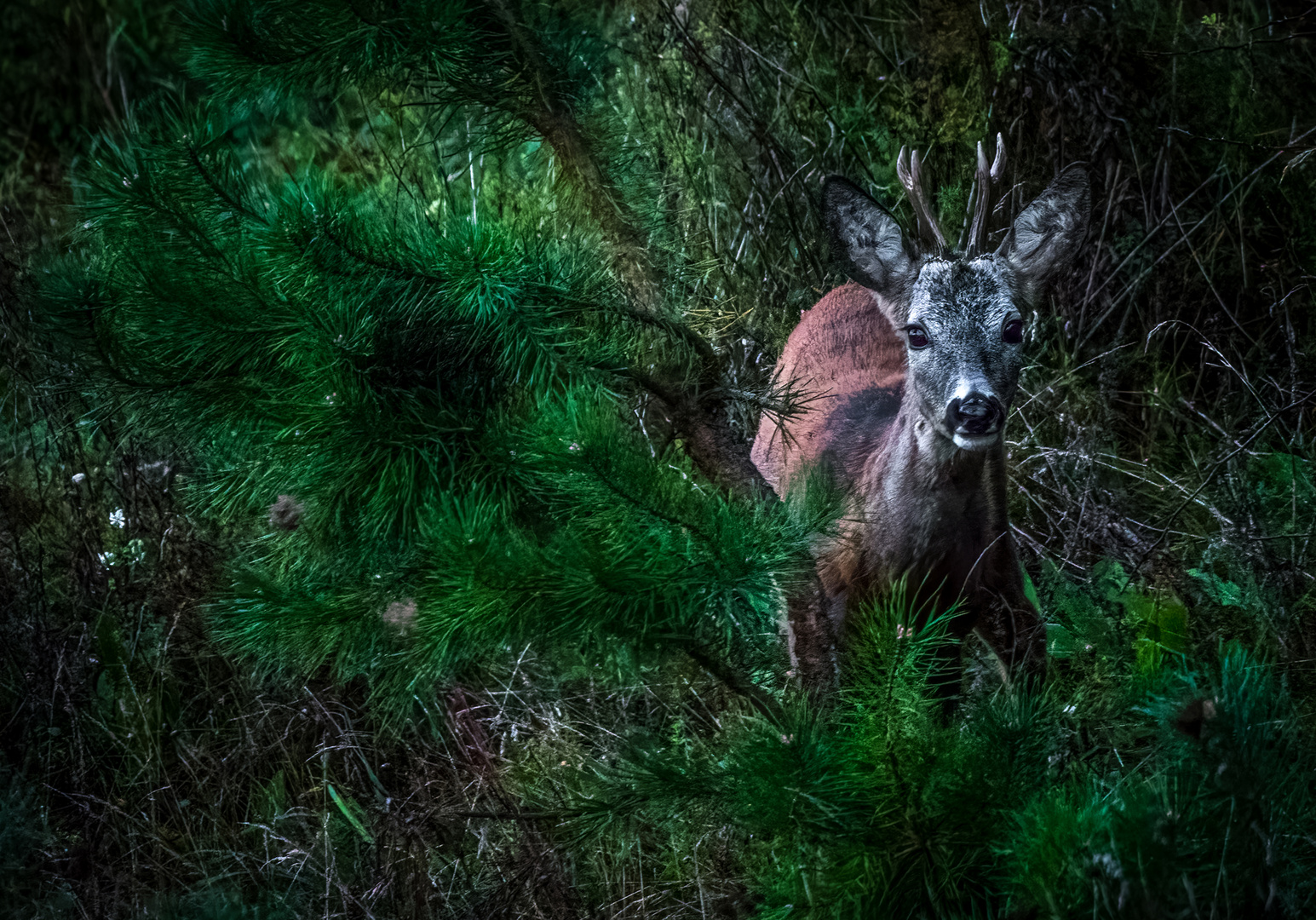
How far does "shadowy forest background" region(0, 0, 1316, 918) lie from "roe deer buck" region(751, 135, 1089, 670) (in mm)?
314

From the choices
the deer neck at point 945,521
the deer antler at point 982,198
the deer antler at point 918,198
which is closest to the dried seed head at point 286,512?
the deer neck at point 945,521

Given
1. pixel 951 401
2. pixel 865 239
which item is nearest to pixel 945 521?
pixel 951 401

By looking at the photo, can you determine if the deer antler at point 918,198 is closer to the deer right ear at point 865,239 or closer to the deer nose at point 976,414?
the deer right ear at point 865,239

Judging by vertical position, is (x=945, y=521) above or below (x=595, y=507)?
below

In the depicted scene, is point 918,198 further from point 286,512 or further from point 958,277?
point 286,512

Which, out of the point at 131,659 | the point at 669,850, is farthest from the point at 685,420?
the point at 131,659

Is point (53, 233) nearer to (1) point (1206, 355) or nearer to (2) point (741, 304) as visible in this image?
(2) point (741, 304)

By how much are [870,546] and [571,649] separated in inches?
46.6

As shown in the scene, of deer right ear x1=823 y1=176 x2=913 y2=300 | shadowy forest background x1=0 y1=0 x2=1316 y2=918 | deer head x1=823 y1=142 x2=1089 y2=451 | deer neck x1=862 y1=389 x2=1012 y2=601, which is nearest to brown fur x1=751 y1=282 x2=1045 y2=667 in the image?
deer neck x1=862 y1=389 x2=1012 y2=601

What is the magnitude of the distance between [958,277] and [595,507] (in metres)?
1.57

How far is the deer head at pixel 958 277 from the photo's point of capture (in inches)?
120

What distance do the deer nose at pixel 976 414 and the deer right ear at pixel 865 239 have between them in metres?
0.53

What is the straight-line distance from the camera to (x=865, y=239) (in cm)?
325

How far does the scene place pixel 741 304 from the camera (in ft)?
14.6
